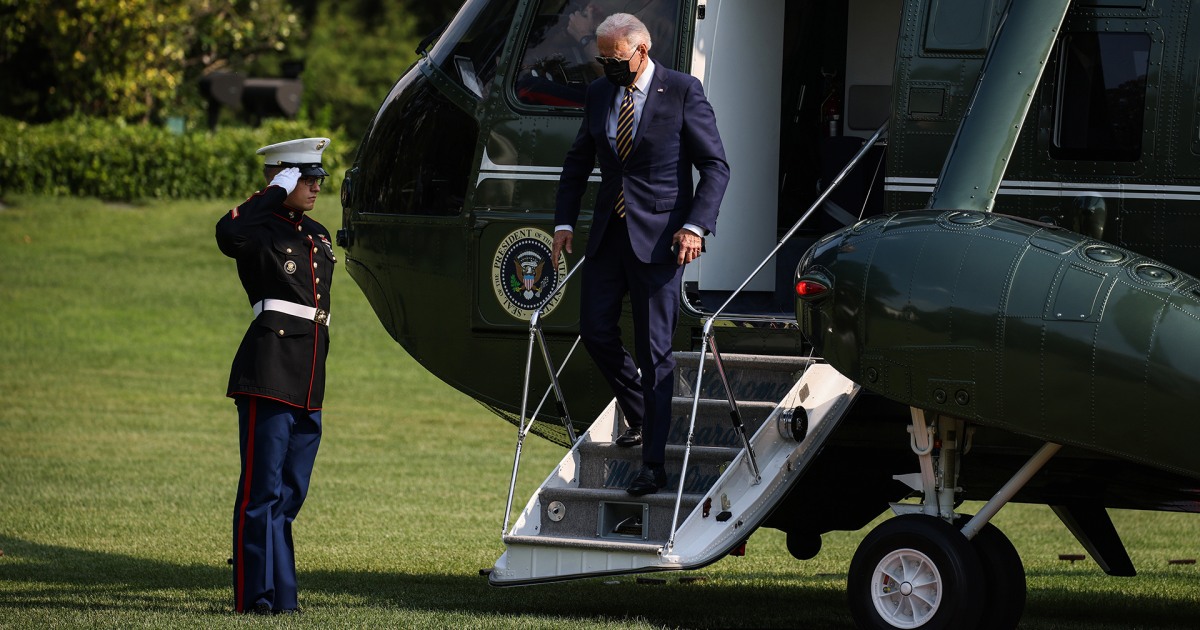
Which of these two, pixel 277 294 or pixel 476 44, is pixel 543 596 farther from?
pixel 476 44

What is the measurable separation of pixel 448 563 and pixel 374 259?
189 centimetres

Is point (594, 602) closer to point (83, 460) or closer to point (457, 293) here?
point (457, 293)

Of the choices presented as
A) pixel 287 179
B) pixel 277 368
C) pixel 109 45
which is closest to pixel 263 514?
pixel 277 368

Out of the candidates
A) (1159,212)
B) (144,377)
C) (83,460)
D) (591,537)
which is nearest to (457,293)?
(591,537)

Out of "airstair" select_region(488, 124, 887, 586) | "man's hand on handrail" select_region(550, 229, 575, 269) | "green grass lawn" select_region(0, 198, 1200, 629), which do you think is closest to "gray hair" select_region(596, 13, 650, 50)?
"man's hand on handrail" select_region(550, 229, 575, 269)

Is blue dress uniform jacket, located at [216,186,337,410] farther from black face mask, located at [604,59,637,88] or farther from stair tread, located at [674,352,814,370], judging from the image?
stair tread, located at [674,352,814,370]

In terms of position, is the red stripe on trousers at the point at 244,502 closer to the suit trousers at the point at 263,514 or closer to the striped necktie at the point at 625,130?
the suit trousers at the point at 263,514

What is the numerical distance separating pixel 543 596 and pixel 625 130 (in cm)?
243

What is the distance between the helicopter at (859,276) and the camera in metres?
5.81

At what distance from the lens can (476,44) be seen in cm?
809

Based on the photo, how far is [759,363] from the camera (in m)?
7.10

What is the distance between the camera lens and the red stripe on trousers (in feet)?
22.3

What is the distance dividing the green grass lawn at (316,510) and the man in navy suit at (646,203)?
40.5 inches

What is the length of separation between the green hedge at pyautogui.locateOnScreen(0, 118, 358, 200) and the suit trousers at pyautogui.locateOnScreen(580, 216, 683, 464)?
19.7 metres
